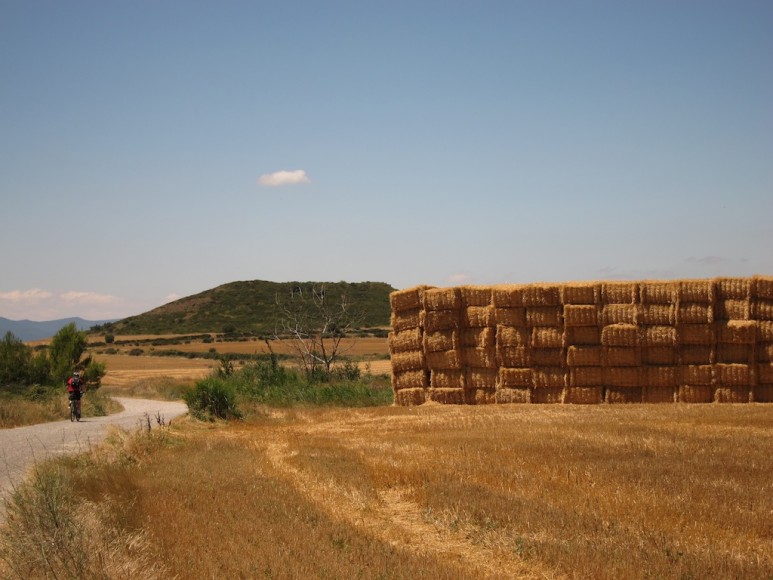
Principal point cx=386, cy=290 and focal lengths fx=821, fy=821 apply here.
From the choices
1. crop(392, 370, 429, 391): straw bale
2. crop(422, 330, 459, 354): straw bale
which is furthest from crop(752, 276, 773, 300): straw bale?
crop(392, 370, 429, 391): straw bale

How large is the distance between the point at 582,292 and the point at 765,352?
16.5 ft

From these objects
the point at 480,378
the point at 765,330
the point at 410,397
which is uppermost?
the point at 765,330

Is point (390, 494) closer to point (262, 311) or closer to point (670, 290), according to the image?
point (670, 290)

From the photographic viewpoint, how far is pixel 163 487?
11.7 metres

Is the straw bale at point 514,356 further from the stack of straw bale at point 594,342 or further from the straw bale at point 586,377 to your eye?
the straw bale at point 586,377

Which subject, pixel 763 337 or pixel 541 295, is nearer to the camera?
pixel 763 337

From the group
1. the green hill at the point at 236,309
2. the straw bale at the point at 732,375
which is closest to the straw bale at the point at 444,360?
the straw bale at the point at 732,375

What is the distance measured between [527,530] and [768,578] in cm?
261

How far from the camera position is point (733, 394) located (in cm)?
2208

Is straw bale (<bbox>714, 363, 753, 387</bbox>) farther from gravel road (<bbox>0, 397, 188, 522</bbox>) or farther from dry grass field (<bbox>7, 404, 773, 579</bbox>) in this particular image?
gravel road (<bbox>0, 397, 188, 522</bbox>)

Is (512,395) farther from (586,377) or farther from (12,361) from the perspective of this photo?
(12,361)

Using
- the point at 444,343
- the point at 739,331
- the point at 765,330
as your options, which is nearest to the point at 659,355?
the point at 739,331

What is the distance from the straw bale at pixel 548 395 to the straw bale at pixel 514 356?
2.88ft

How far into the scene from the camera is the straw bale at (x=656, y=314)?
22453 millimetres
